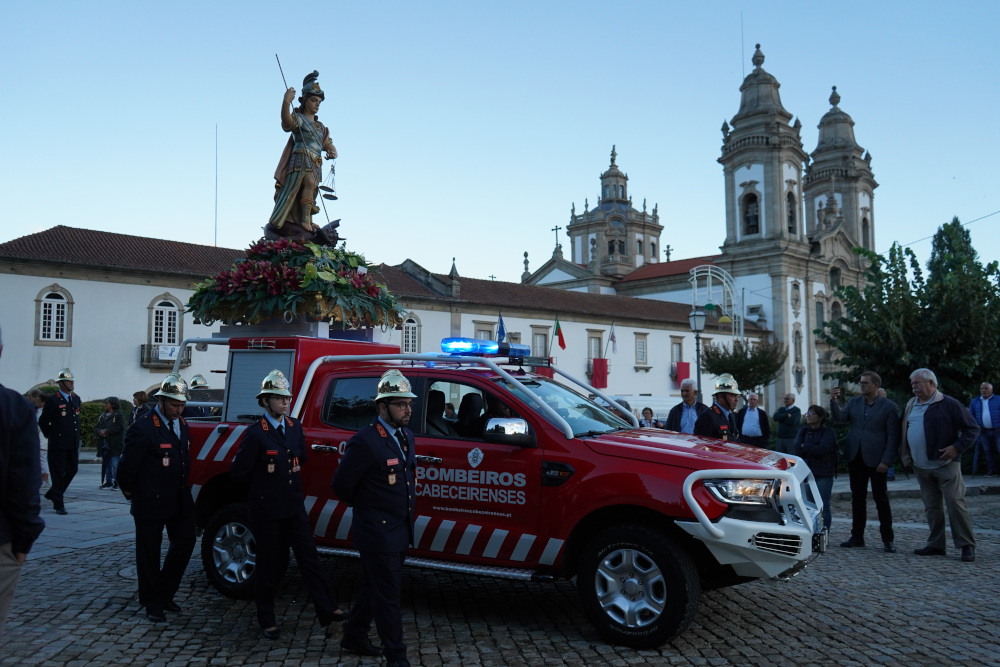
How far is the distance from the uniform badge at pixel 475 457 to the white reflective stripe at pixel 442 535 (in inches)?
18.5

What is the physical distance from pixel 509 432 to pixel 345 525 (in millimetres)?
1692

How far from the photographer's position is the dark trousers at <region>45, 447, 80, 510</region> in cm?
1088

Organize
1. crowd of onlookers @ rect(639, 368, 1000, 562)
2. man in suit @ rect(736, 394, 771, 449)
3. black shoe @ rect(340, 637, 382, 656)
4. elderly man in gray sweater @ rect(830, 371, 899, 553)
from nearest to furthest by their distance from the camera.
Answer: black shoe @ rect(340, 637, 382, 656), crowd of onlookers @ rect(639, 368, 1000, 562), elderly man in gray sweater @ rect(830, 371, 899, 553), man in suit @ rect(736, 394, 771, 449)

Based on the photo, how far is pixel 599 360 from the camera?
143ft

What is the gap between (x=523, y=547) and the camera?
5.63 m

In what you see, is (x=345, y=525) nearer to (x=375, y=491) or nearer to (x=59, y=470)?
(x=375, y=491)

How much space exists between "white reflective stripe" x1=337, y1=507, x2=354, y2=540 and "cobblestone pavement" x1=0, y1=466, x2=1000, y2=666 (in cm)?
63

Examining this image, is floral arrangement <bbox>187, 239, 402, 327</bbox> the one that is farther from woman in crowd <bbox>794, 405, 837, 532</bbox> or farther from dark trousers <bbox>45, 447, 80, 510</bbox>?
woman in crowd <bbox>794, 405, 837, 532</bbox>

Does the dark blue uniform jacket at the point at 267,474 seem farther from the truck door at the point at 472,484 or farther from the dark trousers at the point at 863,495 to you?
the dark trousers at the point at 863,495

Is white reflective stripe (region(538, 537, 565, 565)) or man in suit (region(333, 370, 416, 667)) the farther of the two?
white reflective stripe (region(538, 537, 565, 565))

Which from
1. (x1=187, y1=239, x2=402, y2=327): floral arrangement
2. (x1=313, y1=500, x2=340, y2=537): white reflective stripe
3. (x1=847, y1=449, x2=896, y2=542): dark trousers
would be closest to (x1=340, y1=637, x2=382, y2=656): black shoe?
(x1=313, y1=500, x2=340, y2=537): white reflective stripe

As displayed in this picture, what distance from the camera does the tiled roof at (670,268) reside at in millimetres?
65688

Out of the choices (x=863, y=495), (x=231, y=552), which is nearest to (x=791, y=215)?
(x=863, y=495)

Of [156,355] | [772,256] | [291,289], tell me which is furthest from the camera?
[772,256]
